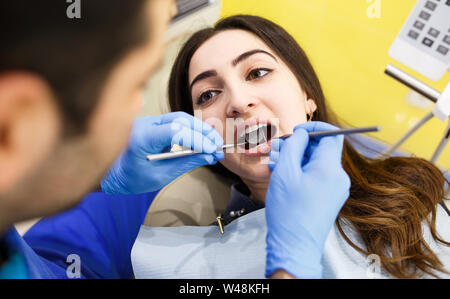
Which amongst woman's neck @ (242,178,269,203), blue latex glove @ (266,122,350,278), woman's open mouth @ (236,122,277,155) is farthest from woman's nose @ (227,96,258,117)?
woman's neck @ (242,178,269,203)

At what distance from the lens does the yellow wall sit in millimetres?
1278

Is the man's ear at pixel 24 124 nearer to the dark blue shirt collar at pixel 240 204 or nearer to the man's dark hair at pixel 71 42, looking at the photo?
the man's dark hair at pixel 71 42

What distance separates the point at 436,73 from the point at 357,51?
33cm

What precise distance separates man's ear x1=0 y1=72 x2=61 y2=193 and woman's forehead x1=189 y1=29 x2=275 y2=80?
1.95 feet

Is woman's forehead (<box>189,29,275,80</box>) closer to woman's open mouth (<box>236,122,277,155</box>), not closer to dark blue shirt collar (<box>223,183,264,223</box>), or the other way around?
woman's open mouth (<box>236,122,277,155</box>)

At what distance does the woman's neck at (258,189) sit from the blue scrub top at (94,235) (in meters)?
0.44

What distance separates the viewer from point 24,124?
0.34m

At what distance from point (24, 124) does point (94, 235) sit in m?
0.87

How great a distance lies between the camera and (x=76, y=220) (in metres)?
1.12

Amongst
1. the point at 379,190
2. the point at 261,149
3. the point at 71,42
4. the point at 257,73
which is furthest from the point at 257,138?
the point at 71,42
